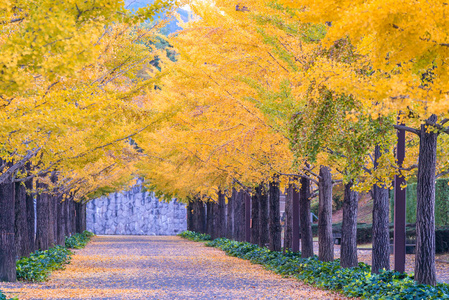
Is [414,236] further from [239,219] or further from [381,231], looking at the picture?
[381,231]

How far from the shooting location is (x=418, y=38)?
22.8 ft

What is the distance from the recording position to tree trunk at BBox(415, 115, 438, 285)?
31.6 feet

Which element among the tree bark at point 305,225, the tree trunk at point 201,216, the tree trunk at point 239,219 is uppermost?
the tree bark at point 305,225

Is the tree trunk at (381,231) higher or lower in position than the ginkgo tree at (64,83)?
lower

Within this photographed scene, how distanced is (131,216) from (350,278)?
62.1 m

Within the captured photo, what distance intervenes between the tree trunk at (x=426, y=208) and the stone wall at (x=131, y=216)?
207 ft

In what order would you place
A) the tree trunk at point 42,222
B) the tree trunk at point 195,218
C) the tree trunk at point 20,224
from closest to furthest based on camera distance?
1. the tree trunk at point 20,224
2. the tree trunk at point 42,222
3. the tree trunk at point 195,218

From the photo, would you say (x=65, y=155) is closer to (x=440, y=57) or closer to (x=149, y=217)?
(x=440, y=57)

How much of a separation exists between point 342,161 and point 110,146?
5855 millimetres

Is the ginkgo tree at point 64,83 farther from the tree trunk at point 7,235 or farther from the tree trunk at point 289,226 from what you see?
the tree trunk at point 289,226

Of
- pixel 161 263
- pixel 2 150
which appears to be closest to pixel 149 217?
pixel 161 263

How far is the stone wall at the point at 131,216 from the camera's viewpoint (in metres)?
72.4

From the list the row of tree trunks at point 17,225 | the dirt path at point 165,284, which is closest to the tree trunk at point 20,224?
the row of tree trunks at point 17,225

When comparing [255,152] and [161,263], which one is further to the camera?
[161,263]
